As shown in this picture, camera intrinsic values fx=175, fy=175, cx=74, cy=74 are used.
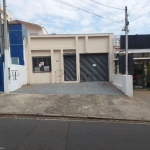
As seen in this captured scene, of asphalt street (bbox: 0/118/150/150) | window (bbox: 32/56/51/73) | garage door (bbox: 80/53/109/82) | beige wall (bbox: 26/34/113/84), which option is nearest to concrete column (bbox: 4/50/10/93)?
beige wall (bbox: 26/34/113/84)

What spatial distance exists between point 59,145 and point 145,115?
4.66m

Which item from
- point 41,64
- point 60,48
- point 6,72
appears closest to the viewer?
point 6,72

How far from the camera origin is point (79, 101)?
9.11m

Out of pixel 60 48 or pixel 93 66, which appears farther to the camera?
pixel 93 66

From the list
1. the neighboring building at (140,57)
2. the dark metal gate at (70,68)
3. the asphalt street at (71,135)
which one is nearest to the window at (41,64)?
the dark metal gate at (70,68)

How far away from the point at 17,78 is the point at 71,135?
8.65m

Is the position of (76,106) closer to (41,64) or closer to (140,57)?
(41,64)

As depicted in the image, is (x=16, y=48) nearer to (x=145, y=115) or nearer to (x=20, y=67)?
(x=20, y=67)

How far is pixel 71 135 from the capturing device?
4.83m

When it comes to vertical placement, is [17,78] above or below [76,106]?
above

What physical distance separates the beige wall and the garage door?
0.40 meters

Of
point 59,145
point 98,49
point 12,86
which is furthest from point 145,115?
point 98,49

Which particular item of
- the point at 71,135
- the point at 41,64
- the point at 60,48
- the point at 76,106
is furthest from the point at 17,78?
the point at 71,135

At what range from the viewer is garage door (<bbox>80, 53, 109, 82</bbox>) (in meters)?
15.7
